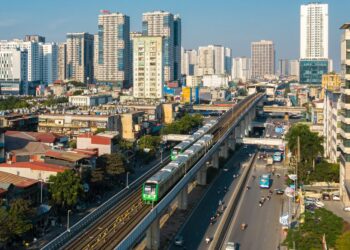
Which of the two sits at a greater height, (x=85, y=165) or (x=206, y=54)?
(x=206, y=54)

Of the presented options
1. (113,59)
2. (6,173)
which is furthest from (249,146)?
(113,59)

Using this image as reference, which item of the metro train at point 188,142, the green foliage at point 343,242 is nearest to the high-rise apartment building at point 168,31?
the metro train at point 188,142

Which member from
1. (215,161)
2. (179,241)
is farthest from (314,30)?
(179,241)

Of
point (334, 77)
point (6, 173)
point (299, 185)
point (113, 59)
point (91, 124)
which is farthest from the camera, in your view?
point (113, 59)

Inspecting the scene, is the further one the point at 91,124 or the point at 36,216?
the point at 91,124

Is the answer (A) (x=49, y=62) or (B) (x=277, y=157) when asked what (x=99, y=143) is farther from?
(A) (x=49, y=62)

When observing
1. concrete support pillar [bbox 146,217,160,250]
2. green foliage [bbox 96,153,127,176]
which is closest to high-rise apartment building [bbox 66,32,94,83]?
green foliage [bbox 96,153,127,176]

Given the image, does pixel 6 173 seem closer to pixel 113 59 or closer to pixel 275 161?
pixel 275 161
